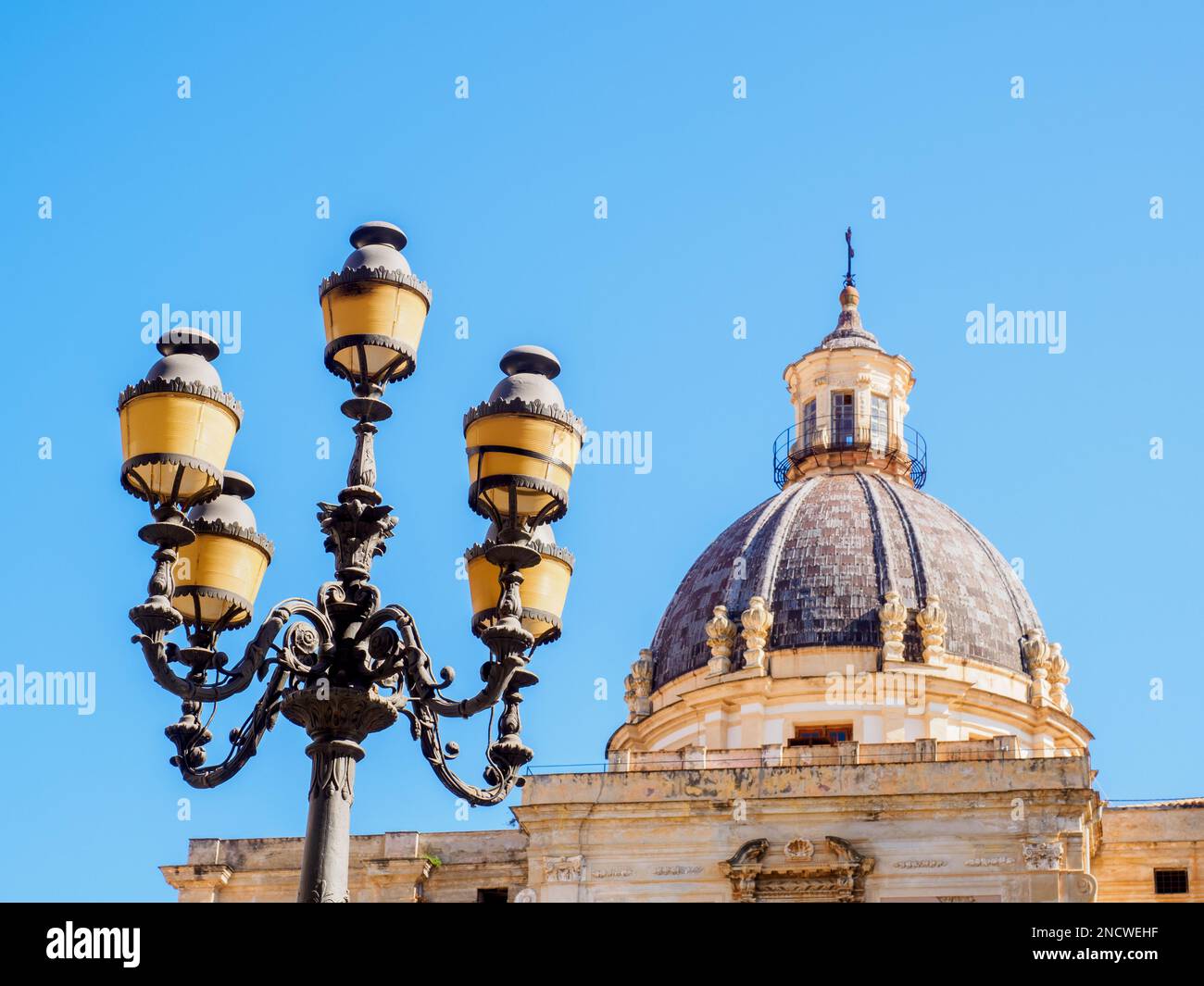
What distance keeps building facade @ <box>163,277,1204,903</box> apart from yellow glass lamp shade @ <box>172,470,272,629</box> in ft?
83.2

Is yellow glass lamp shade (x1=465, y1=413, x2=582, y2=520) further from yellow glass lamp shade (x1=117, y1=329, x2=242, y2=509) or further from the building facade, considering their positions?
the building facade

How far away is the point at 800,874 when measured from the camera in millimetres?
37719

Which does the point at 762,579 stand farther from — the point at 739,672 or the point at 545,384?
the point at 545,384

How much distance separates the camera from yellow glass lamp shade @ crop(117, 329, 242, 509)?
39.1ft

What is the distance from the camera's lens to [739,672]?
4381 cm

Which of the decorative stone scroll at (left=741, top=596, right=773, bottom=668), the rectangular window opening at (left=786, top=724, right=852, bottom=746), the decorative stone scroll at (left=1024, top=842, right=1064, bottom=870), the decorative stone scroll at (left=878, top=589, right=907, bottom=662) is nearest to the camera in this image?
the decorative stone scroll at (left=1024, top=842, right=1064, bottom=870)

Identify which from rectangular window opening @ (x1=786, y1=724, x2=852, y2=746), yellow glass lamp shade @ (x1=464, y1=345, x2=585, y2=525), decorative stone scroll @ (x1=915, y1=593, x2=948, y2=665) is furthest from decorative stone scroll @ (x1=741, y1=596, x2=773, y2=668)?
yellow glass lamp shade @ (x1=464, y1=345, x2=585, y2=525)

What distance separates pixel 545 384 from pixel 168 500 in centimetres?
249

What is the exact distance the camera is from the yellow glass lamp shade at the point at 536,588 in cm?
1296

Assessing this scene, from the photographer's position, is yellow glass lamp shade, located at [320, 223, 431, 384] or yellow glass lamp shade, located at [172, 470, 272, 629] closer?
yellow glass lamp shade, located at [320, 223, 431, 384]

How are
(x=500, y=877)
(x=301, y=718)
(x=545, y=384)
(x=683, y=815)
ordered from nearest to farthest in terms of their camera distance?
(x=301, y=718), (x=545, y=384), (x=683, y=815), (x=500, y=877)

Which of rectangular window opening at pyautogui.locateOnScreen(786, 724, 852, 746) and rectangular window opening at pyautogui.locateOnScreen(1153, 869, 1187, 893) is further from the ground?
rectangular window opening at pyautogui.locateOnScreen(786, 724, 852, 746)

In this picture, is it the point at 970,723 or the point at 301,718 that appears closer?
the point at 301,718
